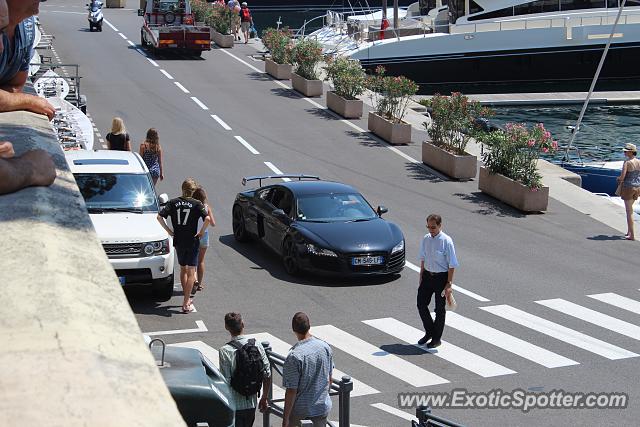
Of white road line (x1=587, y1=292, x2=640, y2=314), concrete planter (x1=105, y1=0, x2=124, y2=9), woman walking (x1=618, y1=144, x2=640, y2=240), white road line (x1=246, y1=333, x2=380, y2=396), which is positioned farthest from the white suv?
concrete planter (x1=105, y1=0, x2=124, y2=9)

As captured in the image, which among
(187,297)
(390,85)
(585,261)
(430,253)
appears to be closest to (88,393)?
(430,253)

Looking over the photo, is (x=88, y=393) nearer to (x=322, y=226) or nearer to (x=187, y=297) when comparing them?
(x=187, y=297)

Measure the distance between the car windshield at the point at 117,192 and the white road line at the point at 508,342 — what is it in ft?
16.0

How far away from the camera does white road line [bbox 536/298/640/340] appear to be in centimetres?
1554

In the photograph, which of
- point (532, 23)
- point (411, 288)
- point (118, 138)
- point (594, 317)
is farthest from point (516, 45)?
point (594, 317)

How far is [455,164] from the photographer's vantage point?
1054 inches

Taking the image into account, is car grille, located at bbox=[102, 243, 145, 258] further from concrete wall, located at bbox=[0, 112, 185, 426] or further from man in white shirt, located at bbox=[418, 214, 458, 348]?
concrete wall, located at bbox=[0, 112, 185, 426]

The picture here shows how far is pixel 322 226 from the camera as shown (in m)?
18.2

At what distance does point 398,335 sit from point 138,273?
3707 mm

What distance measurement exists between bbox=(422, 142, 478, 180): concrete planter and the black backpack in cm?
1782

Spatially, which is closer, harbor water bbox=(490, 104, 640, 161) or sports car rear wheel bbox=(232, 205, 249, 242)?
sports car rear wheel bbox=(232, 205, 249, 242)

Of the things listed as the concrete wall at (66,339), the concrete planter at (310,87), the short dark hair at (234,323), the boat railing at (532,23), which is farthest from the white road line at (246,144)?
the boat railing at (532,23)

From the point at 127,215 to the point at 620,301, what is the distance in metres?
7.49

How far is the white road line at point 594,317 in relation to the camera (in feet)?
51.0
